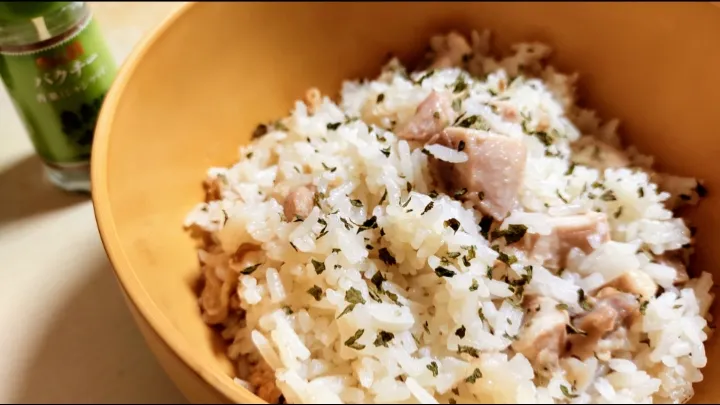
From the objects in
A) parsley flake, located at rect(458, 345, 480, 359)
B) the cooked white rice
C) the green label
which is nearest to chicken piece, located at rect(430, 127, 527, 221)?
the cooked white rice

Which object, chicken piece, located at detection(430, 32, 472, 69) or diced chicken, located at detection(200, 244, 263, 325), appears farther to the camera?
chicken piece, located at detection(430, 32, 472, 69)

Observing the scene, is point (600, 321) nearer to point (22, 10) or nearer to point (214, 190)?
point (214, 190)

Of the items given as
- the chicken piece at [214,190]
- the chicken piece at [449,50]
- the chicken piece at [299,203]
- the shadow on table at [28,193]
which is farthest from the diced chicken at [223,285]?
the chicken piece at [449,50]

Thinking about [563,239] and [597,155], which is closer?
[563,239]

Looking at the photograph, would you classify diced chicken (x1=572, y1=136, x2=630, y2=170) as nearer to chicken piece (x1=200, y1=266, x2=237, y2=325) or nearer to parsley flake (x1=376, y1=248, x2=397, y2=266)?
parsley flake (x1=376, y1=248, x2=397, y2=266)

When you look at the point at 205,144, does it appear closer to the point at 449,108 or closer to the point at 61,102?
the point at 61,102

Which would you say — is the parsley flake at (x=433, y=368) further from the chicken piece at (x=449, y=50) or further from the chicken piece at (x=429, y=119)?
the chicken piece at (x=449, y=50)

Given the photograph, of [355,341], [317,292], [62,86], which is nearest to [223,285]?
[317,292]
